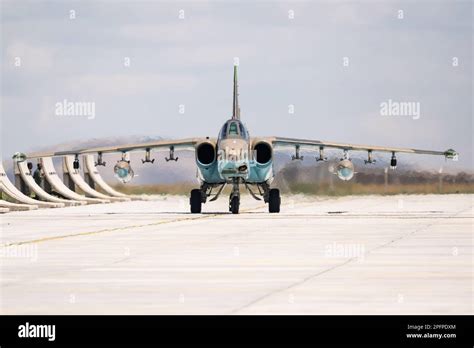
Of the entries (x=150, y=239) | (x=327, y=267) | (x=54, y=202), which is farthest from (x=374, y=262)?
(x=54, y=202)

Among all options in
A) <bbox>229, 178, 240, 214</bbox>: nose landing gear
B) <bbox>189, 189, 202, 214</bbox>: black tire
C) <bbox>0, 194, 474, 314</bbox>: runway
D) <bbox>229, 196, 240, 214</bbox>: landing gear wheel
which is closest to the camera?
<bbox>0, 194, 474, 314</bbox>: runway

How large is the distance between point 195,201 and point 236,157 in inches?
200

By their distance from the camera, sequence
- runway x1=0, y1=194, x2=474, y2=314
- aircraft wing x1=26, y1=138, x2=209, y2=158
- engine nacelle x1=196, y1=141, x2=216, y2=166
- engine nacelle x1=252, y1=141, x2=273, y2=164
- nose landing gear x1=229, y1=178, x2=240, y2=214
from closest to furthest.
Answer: runway x1=0, y1=194, x2=474, y2=314 → nose landing gear x1=229, y1=178, x2=240, y2=214 → engine nacelle x1=196, y1=141, x2=216, y2=166 → engine nacelle x1=252, y1=141, x2=273, y2=164 → aircraft wing x1=26, y1=138, x2=209, y2=158

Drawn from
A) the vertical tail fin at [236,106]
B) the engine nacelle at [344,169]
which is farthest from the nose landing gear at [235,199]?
the vertical tail fin at [236,106]

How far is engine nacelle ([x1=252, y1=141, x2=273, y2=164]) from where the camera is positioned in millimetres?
45969

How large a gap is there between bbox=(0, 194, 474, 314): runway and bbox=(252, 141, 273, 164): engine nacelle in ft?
30.3

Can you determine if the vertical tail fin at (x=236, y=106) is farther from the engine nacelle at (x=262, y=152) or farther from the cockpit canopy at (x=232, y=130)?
the cockpit canopy at (x=232, y=130)

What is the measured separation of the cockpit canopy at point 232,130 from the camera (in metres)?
42.8

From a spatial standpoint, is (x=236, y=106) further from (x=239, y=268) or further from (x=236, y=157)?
(x=239, y=268)

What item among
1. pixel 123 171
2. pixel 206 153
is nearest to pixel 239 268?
pixel 123 171

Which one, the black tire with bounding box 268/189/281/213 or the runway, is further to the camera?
the black tire with bounding box 268/189/281/213

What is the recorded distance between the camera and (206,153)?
151 ft

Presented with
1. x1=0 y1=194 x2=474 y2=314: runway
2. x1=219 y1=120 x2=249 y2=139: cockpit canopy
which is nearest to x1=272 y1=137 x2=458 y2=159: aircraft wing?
x1=219 y1=120 x2=249 y2=139: cockpit canopy

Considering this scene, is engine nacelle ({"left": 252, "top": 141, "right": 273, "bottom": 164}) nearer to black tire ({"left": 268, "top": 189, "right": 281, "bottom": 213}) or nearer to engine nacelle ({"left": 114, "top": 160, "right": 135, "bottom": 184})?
black tire ({"left": 268, "top": 189, "right": 281, "bottom": 213})
